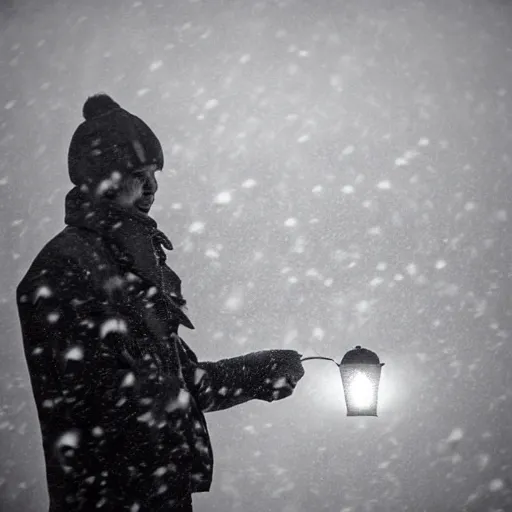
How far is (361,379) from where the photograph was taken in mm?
1543

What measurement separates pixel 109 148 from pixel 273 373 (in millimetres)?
549

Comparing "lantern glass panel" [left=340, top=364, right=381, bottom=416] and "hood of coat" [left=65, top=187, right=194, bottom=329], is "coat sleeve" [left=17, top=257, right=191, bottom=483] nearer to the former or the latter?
"hood of coat" [left=65, top=187, right=194, bottom=329]

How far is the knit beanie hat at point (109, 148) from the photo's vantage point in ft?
3.73

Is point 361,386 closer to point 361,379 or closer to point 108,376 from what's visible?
point 361,379

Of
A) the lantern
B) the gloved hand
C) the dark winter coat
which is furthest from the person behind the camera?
the lantern

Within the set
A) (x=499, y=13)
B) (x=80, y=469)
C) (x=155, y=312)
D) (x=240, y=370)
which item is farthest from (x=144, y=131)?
(x=499, y=13)

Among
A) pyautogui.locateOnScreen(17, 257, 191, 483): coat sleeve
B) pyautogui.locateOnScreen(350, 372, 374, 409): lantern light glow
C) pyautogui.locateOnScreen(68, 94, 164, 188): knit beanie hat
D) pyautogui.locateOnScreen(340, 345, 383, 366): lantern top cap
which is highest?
pyautogui.locateOnScreen(68, 94, 164, 188): knit beanie hat

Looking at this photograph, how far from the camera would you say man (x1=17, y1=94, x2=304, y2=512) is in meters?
0.90

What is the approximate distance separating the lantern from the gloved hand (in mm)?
361

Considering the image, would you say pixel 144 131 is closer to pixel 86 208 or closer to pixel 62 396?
pixel 86 208

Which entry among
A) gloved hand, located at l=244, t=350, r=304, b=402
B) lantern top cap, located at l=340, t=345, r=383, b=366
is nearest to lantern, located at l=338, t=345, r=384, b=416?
lantern top cap, located at l=340, t=345, r=383, b=366

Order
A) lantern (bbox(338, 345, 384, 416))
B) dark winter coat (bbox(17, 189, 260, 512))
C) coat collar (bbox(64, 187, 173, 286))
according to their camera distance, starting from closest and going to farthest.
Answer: dark winter coat (bbox(17, 189, 260, 512)) < coat collar (bbox(64, 187, 173, 286)) < lantern (bbox(338, 345, 384, 416))

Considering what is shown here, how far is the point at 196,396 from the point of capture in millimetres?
1132

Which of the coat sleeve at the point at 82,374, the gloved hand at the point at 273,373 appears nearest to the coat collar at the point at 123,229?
the coat sleeve at the point at 82,374
